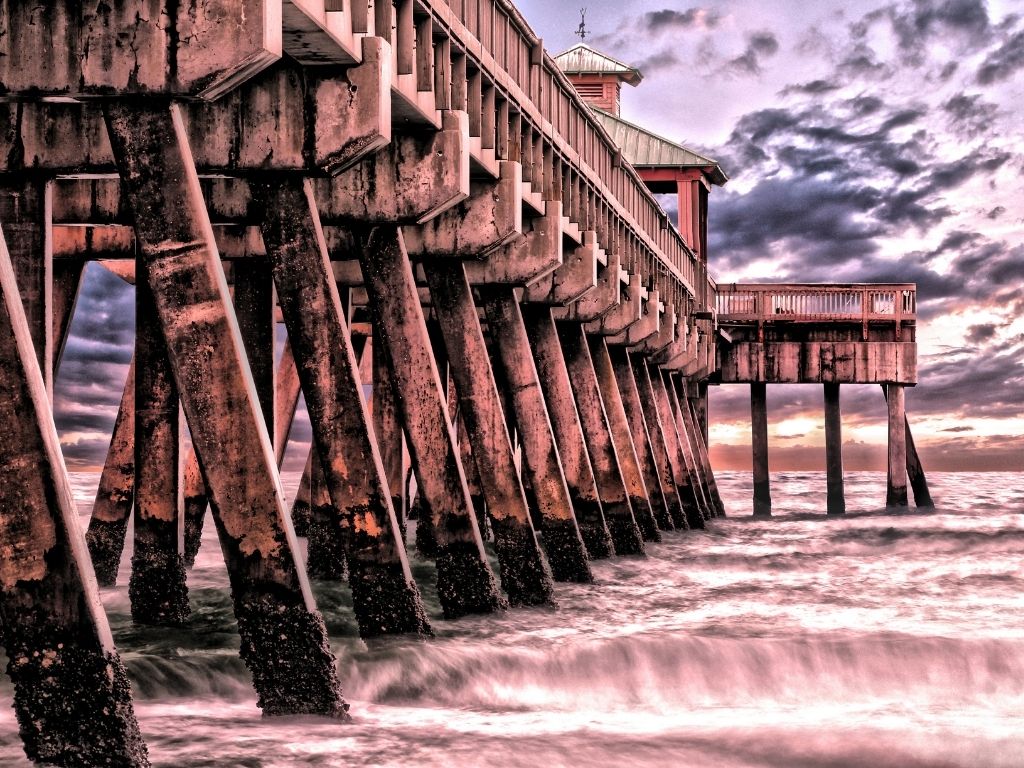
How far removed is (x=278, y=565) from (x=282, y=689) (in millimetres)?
609

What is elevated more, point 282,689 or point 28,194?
point 28,194

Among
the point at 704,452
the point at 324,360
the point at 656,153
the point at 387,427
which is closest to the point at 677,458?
the point at 704,452

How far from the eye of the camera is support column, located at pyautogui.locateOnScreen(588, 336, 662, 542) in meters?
18.2

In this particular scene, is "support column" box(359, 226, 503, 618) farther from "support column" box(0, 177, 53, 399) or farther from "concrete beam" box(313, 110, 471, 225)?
"support column" box(0, 177, 53, 399)

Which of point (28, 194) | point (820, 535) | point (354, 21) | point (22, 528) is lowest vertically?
point (820, 535)

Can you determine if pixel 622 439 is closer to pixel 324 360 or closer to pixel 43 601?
pixel 324 360

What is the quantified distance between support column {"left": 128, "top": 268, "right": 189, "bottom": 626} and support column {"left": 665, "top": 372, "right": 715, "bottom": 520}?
15363mm

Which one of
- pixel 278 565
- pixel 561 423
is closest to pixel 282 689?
pixel 278 565

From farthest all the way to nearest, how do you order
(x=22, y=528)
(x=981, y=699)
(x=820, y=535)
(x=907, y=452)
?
(x=907, y=452)
(x=820, y=535)
(x=981, y=699)
(x=22, y=528)

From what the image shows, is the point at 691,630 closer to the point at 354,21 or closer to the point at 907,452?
the point at 354,21

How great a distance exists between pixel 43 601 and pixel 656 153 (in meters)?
28.1

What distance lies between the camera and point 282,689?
6.38 metres

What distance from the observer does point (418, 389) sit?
382 inches

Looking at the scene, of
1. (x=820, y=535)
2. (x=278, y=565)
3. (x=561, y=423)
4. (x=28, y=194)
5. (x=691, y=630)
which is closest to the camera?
(x=278, y=565)
